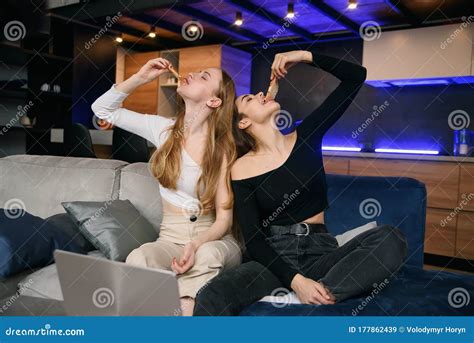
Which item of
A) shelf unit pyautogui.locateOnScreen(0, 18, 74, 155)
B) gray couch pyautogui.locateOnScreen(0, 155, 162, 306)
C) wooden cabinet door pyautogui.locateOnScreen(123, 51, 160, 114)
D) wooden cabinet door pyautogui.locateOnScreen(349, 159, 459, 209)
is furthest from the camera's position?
wooden cabinet door pyautogui.locateOnScreen(123, 51, 160, 114)

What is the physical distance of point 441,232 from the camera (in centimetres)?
386

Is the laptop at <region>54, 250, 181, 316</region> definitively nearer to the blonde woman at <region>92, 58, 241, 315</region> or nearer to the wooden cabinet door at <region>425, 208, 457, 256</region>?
the blonde woman at <region>92, 58, 241, 315</region>

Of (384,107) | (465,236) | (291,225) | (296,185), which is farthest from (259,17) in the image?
(291,225)

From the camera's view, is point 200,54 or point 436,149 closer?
point 436,149

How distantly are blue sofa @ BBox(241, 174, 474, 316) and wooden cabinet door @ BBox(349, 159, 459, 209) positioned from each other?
7.00ft

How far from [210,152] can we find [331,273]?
0.72m

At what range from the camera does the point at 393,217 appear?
196cm

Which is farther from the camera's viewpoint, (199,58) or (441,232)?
(199,58)

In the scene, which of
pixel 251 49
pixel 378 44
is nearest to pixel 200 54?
pixel 251 49

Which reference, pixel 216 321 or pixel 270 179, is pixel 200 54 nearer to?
pixel 270 179

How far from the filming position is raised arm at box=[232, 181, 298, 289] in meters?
1.57

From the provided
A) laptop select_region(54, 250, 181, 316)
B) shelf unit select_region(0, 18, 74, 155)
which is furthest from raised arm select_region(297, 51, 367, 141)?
shelf unit select_region(0, 18, 74, 155)

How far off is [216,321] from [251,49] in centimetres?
548

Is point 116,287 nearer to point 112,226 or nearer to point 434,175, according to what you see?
point 112,226
